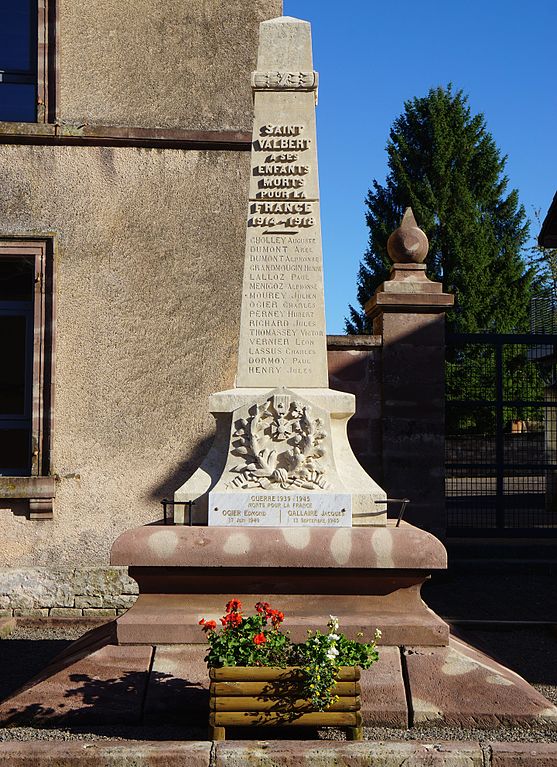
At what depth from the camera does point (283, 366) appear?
5.96 m

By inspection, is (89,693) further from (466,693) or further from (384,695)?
(466,693)

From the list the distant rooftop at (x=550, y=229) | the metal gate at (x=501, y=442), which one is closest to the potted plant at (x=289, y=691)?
the metal gate at (x=501, y=442)

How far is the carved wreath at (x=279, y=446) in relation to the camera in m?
5.56

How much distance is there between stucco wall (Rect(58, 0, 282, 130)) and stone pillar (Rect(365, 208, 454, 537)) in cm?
214

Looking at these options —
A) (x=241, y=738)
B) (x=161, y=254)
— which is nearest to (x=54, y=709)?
(x=241, y=738)

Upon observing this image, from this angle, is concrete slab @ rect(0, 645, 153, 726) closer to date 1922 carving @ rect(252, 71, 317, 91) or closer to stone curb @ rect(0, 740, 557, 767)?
stone curb @ rect(0, 740, 557, 767)

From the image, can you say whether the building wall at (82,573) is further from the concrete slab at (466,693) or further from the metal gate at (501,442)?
the concrete slab at (466,693)

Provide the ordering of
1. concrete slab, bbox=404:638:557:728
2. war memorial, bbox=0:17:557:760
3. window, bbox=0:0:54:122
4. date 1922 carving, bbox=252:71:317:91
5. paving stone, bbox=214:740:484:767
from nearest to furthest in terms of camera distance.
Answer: paving stone, bbox=214:740:484:767 → concrete slab, bbox=404:638:557:728 → war memorial, bbox=0:17:557:760 → date 1922 carving, bbox=252:71:317:91 → window, bbox=0:0:54:122

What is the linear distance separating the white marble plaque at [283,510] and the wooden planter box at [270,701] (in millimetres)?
1291

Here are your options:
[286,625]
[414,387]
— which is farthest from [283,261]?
[414,387]

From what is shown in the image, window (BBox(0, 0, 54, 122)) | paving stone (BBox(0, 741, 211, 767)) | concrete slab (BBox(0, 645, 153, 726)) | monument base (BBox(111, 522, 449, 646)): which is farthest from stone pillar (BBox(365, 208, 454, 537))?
paving stone (BBox(0, 741, 211, 767))

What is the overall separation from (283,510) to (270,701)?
143 centimetres

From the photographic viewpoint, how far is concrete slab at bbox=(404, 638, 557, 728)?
471cm

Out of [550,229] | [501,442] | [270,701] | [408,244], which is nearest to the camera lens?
[270,701]
